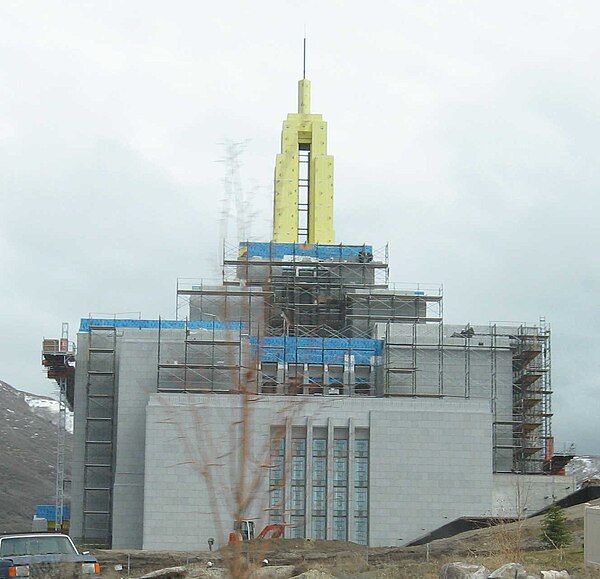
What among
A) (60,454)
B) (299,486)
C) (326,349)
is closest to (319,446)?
(299,486)

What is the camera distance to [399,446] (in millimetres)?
67062

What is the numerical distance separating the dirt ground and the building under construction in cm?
562

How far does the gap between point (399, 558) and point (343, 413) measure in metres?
21.9

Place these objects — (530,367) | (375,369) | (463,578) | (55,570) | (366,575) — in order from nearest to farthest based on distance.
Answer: (55,570) → (463,578) → (366,575) → (375,369) → (530,367)

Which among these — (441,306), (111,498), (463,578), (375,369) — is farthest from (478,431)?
(463,578)

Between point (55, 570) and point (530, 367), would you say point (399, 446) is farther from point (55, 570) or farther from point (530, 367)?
point (55, 570)

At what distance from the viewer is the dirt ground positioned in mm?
31609

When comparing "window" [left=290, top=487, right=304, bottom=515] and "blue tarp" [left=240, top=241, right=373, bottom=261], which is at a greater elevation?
"blue tarp" [left=240, top=241, right=373, bottom=261]

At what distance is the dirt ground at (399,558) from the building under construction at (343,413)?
5621 mm

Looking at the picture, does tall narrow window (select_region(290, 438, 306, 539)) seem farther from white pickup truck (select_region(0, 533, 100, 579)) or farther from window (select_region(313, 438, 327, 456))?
white pickup truck (select_region(0, 533, 100, 579))

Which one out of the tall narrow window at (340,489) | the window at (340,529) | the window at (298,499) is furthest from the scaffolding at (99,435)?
the tall narrow window at (340,489)

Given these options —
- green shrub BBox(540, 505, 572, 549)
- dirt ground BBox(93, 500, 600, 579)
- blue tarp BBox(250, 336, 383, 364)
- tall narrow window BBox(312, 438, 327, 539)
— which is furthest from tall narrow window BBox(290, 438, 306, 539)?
green shrub BBox(540, 505, 572, 549)

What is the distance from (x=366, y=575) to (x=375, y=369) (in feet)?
135

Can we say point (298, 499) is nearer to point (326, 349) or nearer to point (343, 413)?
point (343, 413)
